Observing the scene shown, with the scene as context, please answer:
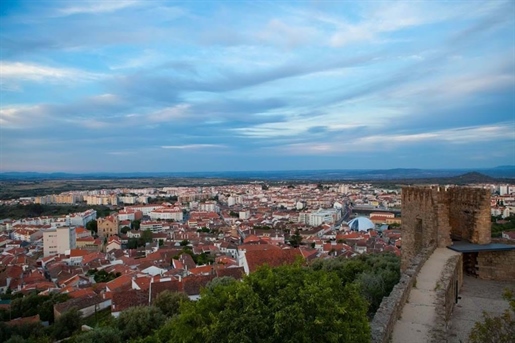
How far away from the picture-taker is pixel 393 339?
19.0 feet

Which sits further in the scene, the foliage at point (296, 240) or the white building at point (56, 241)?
the white building at point (56, 241)

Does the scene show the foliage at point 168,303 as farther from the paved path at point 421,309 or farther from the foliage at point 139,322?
the paved path at point 421,309

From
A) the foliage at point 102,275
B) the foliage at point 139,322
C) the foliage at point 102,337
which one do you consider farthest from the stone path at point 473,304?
the foliage at point 102,275

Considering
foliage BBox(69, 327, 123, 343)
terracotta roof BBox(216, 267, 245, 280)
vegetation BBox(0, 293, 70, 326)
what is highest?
foliage BBox(69, 327, 123, 343)

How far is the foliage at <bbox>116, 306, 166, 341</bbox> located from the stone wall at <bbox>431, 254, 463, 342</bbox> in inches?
512

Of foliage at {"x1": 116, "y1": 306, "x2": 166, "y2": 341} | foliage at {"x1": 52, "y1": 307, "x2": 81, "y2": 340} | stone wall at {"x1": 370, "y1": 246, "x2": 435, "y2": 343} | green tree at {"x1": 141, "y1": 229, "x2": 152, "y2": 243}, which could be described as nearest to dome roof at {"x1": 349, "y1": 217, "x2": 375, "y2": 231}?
green tree at {"x1": 141, "y1": 229, "x2": 152, "y2": 243}

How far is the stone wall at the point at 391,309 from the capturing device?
5.53 metres

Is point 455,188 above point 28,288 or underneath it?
above

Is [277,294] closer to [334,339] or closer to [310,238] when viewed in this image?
[334,339]

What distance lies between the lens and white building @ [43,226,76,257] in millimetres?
53406

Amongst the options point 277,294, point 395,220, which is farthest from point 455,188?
point 395,220

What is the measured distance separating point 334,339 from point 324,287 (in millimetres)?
875

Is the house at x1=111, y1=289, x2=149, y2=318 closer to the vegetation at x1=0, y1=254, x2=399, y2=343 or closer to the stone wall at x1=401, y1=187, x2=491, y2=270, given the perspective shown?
the stone wall at x1=401, y1=187, x2=491, y2=270

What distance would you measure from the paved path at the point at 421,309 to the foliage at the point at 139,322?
42.1 ft
